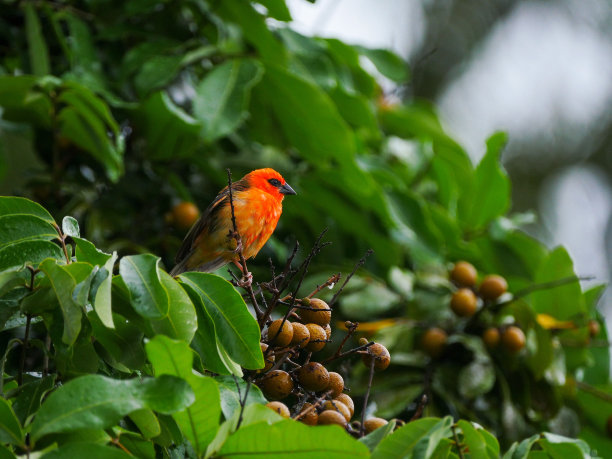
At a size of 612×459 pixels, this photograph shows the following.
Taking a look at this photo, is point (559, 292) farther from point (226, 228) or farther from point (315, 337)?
point (315, 337)

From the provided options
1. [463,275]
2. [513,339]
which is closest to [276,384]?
[513,339]

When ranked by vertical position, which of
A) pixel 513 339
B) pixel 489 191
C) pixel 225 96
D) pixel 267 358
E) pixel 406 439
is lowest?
pixel 513 339

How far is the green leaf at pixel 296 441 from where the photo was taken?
1.55 meters

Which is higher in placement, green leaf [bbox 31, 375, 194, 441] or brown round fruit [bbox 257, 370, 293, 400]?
green leaf [bbox 31, 375, 194, 441]

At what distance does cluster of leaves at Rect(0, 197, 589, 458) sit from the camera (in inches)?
60.9

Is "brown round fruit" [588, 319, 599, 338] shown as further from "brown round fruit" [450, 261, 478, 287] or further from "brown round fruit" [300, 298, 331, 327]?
"brown round fruit" [300, 298, 331, 327]

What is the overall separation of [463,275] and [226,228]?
4.05 ft

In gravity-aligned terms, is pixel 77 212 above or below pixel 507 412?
below

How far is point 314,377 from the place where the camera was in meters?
1.91

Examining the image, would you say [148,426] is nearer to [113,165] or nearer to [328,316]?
[328,316]

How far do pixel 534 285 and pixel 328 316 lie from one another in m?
2.03

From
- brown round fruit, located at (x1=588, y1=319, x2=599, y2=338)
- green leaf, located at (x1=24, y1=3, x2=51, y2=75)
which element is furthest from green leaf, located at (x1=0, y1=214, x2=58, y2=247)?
brown round fruit, located at (x1=588, y1=319, x2=599, y2=338)

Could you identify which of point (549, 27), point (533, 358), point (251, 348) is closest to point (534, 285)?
point (533, 358)

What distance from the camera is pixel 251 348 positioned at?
1.84 meters
